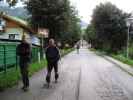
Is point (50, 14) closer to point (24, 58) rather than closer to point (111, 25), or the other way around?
point (111, 25)

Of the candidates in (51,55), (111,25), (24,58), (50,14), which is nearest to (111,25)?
(111,25)

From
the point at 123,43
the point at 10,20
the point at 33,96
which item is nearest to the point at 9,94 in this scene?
the point at 33,96

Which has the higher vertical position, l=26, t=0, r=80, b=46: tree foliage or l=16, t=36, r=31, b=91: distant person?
l=26, t=0, r=80, b=46: tree foliage

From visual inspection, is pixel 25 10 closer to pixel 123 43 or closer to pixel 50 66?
pixel 123 43

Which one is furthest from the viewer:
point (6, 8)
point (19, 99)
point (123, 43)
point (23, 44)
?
point (123, 43)

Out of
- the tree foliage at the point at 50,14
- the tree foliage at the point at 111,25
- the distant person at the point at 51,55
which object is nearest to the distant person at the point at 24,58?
the distant person at the point at 51,55

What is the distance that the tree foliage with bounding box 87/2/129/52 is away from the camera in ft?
161

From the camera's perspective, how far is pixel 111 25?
164 feet

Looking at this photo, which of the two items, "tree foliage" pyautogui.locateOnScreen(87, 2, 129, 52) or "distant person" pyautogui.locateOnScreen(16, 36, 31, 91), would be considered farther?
"tree foliage" pyautogui.locateOnScreen(87, 2, 129, 52)

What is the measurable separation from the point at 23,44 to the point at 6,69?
536cm

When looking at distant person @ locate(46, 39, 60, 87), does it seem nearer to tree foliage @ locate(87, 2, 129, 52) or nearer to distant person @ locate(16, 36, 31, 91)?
distant person @ locate(16, 36, 31, 91)

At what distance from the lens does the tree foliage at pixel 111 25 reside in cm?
4912

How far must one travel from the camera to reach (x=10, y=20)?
139 feet

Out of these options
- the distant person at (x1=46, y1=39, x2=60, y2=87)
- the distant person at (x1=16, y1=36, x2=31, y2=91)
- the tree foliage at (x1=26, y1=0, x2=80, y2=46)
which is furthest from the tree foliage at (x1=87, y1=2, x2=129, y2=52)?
the distant person at (x1=16, y1=36, x2=31, y2=91)
